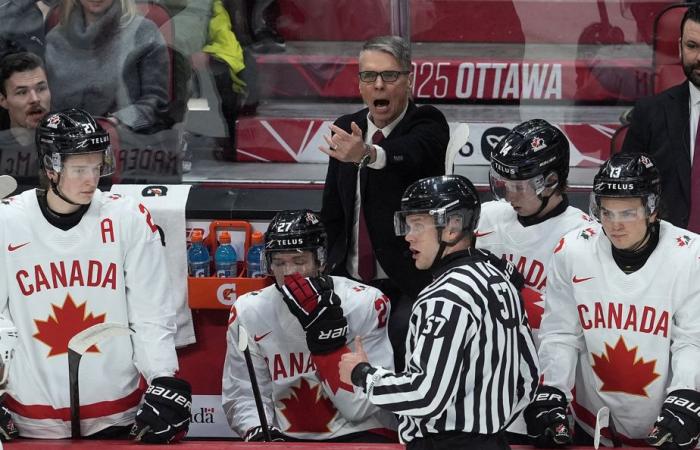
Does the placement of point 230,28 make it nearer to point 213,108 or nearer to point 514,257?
point 213,108

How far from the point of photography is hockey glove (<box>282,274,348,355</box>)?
4102 millimetres

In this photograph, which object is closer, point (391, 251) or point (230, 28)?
point (391, 251)

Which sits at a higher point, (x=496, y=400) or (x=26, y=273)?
(x=26, y=273)

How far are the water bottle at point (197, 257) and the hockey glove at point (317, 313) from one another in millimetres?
857

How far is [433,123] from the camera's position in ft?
14.7

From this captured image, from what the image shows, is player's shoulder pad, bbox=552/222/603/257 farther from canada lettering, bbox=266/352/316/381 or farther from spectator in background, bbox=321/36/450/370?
canada lettering, bbox=266/352/316/381

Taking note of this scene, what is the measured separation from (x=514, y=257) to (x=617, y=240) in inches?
23.7

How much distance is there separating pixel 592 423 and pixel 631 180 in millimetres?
817

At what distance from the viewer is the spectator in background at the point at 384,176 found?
4.41 metres

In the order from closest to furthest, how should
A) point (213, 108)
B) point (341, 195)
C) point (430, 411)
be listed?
1. point (430, 411)
2. point (341, 195)
3. point (213, 108)

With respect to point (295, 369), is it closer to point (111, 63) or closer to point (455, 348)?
point (455, 348)

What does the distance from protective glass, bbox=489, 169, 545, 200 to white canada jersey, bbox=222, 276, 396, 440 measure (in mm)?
596

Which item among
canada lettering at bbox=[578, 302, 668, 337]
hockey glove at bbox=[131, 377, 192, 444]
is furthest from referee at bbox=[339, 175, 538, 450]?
hockey glove at bbox=[131, 377, 192, 444]

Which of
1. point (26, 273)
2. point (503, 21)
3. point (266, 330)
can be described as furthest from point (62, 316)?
point (503, 21)
